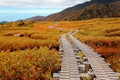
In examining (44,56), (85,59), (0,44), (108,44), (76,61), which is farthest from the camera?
(108,44)

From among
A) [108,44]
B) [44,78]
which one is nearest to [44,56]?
[44,78]

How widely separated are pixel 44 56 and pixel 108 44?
15696mm

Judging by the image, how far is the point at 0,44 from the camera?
2939cm

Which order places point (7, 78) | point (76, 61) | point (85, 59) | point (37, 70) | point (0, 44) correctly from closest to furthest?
point (7, 78), point (37, 70), point (76, 61), point (85, 59), point (0, 44)

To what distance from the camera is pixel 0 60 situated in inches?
651

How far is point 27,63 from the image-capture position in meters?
15.3

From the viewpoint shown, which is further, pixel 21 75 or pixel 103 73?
pixel 103 73

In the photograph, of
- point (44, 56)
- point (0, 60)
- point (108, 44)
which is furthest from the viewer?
point (108, 44)

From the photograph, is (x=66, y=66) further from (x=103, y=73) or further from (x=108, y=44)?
(x=108, y=44)

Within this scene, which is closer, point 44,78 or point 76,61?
point 44,78

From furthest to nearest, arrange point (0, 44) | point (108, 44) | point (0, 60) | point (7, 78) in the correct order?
point (108, 44)
point (0, 44)
point (0, 60)
point (7, 78)

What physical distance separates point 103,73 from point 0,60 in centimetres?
598

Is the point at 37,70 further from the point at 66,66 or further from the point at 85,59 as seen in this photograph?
the point at 85,59

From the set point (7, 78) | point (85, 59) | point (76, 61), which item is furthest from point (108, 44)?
point (7, 78)
